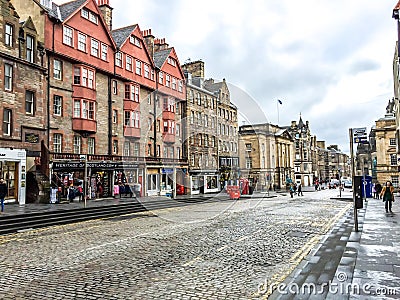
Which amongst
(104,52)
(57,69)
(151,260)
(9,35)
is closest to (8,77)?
(9,35)

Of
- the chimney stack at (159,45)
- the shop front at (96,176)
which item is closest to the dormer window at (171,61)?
the chimney stack at (159,45)

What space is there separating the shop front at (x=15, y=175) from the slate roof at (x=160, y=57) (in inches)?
867

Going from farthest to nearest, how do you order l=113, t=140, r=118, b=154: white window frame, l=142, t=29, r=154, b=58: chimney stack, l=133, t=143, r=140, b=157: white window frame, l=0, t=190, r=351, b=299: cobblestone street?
l=142, t=29, r=154, b=58: chimney stack
l=133, t=143, r=140, b=157: white window frame
l=113, t=140, r=118, b=154: white window frame
l=0, t=190, r=351, b=299: cobblestone street

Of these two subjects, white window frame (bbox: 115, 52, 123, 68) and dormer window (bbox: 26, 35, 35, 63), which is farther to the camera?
white window frame (bbox: 115, 52, 123, 68)

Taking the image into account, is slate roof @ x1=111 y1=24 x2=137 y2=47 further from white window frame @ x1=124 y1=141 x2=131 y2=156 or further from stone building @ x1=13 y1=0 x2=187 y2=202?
white window frame @ x1=124 y1=141 x2=131 y2=156

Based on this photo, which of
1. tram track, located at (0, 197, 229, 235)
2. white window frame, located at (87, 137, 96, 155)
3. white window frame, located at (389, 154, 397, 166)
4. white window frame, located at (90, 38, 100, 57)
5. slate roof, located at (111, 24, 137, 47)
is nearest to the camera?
tram track, located at (0, 197, 229, 235)

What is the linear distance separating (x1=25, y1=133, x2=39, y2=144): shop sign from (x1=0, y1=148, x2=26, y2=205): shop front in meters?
1.00

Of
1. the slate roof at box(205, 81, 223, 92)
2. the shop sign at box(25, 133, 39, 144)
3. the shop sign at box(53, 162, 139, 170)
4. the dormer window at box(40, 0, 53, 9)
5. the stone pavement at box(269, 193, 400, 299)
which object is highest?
the dormer window at box(40, 0, 53, 9)

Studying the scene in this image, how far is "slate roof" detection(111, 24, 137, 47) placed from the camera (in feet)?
119

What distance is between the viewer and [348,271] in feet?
25.3

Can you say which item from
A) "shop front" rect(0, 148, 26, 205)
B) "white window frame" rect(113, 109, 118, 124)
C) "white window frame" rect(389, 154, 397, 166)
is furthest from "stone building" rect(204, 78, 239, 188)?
"shop front" rect(0, 148, 26, 205)

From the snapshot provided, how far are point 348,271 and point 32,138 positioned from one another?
22.6 metres

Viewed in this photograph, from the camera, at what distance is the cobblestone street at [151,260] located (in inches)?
270

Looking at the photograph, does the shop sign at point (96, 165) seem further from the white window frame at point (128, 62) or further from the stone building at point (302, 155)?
the stone building at point (302, 155)
